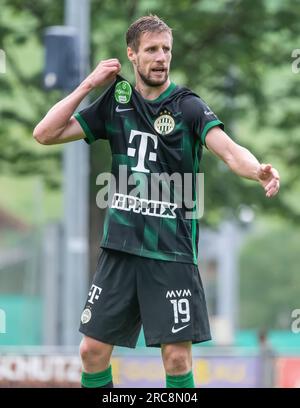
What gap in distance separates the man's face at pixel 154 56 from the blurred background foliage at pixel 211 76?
1055cm

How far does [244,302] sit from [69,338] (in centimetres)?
2770

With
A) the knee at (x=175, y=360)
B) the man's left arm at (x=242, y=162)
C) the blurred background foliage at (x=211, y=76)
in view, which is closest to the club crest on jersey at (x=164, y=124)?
the man's left arm at (x=242, y=162)

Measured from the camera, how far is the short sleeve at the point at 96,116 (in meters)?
7.79

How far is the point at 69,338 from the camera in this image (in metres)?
15.6

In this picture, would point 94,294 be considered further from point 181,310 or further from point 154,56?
point 154,56

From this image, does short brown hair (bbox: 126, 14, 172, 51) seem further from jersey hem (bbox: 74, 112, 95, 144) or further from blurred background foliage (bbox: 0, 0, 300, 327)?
blurred background foliage (bbox: 0, 0, 300, 327)

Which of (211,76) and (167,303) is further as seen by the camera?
(211,76)

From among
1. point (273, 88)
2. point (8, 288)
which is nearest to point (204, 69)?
point (273, 88)

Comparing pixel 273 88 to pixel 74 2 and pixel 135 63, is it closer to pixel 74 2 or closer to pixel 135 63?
pixel 74 2

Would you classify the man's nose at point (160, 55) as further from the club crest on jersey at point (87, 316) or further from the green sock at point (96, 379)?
the green sock at point (96, 379)

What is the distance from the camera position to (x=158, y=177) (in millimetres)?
7586

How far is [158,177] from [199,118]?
1.37 ft

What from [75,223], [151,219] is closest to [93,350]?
[151,219]

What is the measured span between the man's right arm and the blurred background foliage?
10.3 meters
